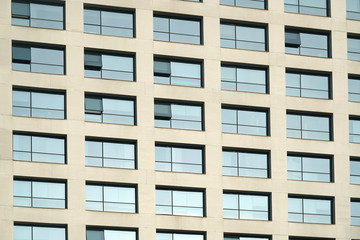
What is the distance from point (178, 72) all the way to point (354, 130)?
37.4 ft

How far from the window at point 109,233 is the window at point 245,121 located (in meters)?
8.33

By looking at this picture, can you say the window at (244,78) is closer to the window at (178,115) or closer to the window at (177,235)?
the window at (178,115)

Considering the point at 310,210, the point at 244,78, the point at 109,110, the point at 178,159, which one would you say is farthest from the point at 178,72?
the point at 310,210

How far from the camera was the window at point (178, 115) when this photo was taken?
62.7m

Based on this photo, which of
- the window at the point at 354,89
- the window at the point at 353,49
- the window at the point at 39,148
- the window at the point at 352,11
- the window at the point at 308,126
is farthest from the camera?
the window at the point at 352,11

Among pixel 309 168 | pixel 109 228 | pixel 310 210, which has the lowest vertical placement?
pixel 109 228

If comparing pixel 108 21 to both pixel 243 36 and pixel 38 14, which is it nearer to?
pixel 38 14

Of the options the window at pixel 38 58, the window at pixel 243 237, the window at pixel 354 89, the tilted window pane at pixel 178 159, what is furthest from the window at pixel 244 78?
the window at pixel 38 58

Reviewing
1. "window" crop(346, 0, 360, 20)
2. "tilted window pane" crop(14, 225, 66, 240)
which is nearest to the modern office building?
"tilted window pane" crop(14, 225, 66, 240)

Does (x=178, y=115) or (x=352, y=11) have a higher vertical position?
(x=352, y=11)

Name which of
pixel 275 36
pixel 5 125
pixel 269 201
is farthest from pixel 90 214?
pixel 275 36

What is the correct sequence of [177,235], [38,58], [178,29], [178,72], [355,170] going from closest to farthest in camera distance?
1. [177,235]
2. [38,58]
3. [178,72]
4. [178,29]
5. [355,170]

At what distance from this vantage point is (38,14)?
61.9 metres

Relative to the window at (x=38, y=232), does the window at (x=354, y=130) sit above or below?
above
